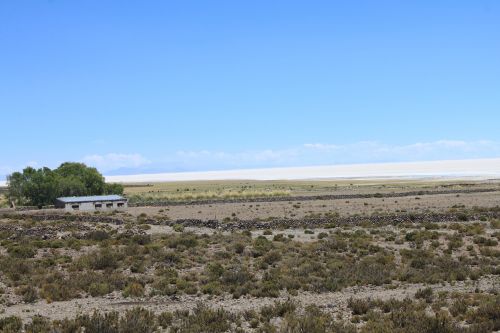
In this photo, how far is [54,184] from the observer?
78.8 meters

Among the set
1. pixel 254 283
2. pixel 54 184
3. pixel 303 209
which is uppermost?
pixel 54 184

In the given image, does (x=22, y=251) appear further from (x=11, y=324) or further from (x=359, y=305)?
(x=359, y=305)

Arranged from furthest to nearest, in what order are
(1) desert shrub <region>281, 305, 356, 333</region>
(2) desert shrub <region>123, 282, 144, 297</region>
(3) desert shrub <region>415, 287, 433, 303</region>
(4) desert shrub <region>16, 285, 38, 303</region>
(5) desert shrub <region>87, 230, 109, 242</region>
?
(5) desert shrub <region>87, 230, 109, 242</region> → (2) desert shrub <region>123, 282, 144, 297</region> → (4) desert shrub <region>16, 285, 38, 303</region> → (3) desert shrub <region>415, 287, 433, 303</region> → (1) desert shrub <region>281, 305, 356, 333</region>

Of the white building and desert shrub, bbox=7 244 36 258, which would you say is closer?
desert shrub, bbox=7 244 36 258

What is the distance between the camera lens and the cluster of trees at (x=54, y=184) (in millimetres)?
79125

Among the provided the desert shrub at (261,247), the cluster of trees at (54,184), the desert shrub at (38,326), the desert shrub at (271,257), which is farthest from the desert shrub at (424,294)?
the cluster of trees at (54,184)

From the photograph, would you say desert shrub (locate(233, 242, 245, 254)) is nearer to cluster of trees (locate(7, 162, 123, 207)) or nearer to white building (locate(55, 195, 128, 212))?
white building (locate(55, 195, 128, 212))

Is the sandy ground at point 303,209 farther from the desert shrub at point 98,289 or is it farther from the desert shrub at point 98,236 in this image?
the desert shrub at point 98,289

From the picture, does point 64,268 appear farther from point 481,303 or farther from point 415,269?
point 481,303

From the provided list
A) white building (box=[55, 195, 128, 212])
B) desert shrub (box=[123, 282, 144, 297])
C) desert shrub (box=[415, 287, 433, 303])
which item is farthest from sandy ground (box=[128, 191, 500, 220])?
desert shrub (box=[415, 287, 433, 303])

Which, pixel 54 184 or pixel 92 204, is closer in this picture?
pixel 92 204

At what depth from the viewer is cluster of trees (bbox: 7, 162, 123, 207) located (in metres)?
79.1

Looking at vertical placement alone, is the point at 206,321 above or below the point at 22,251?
below

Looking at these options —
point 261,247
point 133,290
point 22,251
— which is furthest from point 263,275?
point 22,251
